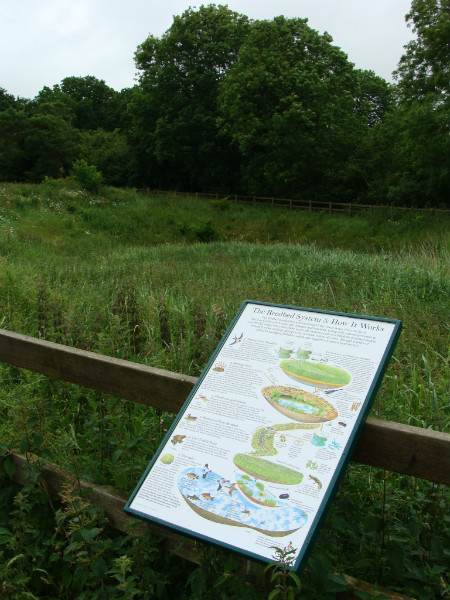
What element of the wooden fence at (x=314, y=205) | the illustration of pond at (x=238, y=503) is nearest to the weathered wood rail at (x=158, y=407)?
the illustration of pond at (x=238, y=503)

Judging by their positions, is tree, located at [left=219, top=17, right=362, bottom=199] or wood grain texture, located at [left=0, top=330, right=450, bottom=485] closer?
→ wood grain texture, located at [left=0, top=330, right=450, bottom=485]

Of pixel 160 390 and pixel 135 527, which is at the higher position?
pixel 160 390

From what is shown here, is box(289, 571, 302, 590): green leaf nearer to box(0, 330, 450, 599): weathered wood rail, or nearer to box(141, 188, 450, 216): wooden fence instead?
box(0, 330, 450, 599): weathered wood rail

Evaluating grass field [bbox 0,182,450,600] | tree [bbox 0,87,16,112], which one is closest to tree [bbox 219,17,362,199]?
grass field [bbox 0,182,450,600]

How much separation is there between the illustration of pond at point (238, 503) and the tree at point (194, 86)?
1717 inches

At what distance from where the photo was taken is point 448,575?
221 centimetres

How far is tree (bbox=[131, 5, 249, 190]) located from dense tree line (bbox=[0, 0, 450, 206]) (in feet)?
0.33

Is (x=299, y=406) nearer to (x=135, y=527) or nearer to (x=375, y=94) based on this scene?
(x=135, y=527)

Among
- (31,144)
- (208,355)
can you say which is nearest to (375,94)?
(31,144)

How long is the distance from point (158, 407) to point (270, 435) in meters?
0.73

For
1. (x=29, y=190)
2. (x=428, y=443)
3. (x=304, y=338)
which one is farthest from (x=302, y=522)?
(x=29, y=190)

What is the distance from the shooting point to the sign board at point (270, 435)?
6.19 feet

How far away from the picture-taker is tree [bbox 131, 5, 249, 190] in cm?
4456

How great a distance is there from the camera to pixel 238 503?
1949 millimetres
